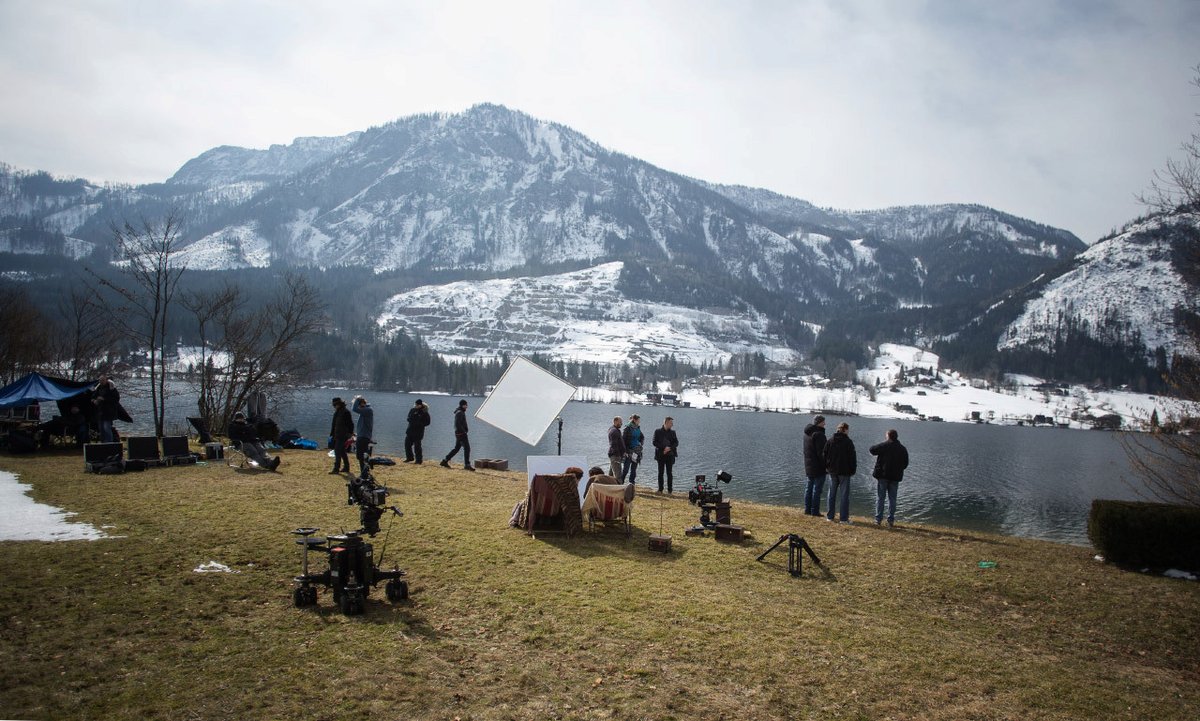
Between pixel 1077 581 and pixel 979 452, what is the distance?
7496 cm

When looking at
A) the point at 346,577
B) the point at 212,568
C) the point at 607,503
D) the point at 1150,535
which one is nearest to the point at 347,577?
the point at 346,577

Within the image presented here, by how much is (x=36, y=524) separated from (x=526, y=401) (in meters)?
9.52

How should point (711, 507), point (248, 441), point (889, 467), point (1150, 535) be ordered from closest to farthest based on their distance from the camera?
point (1150, 535) < point (711, 507) < point (889, 467) < point (248, 441)

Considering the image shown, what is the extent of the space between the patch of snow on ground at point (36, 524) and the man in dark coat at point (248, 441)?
217 inches

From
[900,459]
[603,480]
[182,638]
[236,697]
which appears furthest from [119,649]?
[900,459]

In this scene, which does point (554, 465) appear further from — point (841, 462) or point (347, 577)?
point (841, 462)

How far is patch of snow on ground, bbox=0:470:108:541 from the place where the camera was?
9.67 m

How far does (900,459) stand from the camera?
16.2 meters

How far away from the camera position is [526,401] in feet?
53.2

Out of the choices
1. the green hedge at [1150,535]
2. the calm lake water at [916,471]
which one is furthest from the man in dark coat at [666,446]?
the green hedge at [1150,535]

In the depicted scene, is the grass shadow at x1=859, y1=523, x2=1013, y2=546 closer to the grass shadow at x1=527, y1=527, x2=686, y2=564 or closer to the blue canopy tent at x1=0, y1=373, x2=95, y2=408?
the grass shadow at x1=527, y1=527, x2=686, y2=564

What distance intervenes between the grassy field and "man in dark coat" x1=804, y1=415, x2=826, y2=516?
3857 mm

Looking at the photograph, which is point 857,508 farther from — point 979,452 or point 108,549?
point 979,452

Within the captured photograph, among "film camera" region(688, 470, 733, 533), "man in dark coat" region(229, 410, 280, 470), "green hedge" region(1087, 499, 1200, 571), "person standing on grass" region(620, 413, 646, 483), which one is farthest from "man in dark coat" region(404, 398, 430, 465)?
"green hedge" region(1087, 499, 1200, 571)
